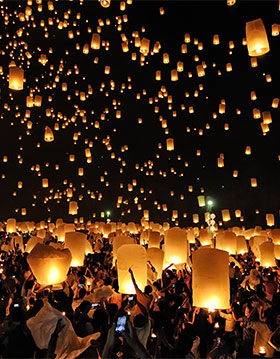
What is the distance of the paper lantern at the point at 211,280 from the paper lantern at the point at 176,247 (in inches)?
95.2

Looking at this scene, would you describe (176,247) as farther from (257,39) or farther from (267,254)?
(257,39)

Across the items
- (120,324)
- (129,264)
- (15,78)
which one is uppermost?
(15,78)

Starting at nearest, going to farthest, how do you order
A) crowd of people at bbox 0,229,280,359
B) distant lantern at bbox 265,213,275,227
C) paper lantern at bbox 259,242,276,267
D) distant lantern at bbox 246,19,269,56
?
crowd of people at bbox 0,229,280,359, distant lantern at bbox 246,19,269,56, paper lantern at bbox 259,242,276,267, distant lantern at bbox 265,213,275,227

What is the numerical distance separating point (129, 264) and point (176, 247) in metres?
1.68

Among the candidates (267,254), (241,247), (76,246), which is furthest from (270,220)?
(76,246)

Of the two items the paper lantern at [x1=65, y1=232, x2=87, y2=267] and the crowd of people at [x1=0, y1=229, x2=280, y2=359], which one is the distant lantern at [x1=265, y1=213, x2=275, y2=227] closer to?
the crowd of people at [x1=0, y1=229, x2=280, y2=359]

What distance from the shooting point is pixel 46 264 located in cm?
528

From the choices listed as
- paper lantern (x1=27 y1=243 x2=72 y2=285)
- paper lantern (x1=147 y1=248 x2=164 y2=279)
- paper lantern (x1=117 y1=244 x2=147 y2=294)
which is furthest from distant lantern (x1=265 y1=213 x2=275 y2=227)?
paper lantern (x1=27 y1=243 x2=72 y2=285)

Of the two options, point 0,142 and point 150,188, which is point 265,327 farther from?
point 150,188

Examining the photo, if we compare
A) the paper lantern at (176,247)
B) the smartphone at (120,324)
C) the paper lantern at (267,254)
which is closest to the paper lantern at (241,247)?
the paper lantern at (267,254)

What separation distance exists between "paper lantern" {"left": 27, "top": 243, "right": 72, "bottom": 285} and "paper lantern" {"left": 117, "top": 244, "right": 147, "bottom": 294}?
77 cm

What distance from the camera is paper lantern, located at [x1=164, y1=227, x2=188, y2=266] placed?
6.93 m

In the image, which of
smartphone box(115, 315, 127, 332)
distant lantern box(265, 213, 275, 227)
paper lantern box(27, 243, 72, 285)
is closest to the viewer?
smartphone box(115, 315, 127, 332)

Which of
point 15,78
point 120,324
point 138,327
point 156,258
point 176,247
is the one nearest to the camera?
point 120,324
